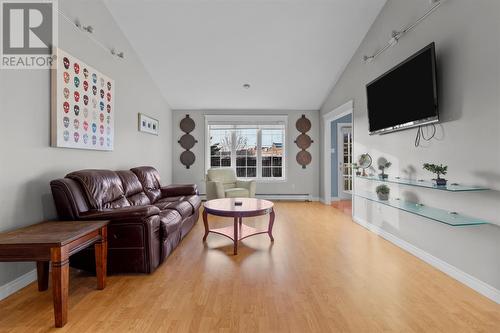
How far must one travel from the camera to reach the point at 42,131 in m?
2.27

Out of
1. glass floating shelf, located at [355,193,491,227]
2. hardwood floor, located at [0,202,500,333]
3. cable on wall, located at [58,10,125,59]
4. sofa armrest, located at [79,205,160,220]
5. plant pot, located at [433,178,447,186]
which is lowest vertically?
hardwood floor, located at [0,202,500,333]

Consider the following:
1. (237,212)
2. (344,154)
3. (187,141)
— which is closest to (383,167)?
(237,212)

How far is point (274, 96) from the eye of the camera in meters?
5.45

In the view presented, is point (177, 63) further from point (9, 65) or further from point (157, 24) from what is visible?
point (9, 65)

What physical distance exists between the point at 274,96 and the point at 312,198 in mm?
2649

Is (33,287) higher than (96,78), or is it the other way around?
(96,78)

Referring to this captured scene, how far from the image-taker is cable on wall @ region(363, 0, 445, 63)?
240cm

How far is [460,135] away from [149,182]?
3.78m

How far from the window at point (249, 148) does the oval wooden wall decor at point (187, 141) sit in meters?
0.39

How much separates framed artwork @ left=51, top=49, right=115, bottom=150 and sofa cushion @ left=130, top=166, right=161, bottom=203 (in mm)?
548

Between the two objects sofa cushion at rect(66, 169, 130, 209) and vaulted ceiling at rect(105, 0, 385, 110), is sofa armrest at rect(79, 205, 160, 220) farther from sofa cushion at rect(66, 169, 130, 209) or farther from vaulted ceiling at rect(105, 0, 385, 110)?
vaulted ceiling at rect(105, 0, 385, 110)

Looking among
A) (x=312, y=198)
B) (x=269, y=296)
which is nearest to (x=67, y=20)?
(x=269, y=296)

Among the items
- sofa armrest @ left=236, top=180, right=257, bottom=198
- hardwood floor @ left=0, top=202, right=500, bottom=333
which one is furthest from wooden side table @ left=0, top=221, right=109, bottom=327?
sofa armrest @ left=236, top=180, right=257, bottom=198

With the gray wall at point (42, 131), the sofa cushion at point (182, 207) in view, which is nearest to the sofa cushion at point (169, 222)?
the sofa cushion at point (182, 207)
